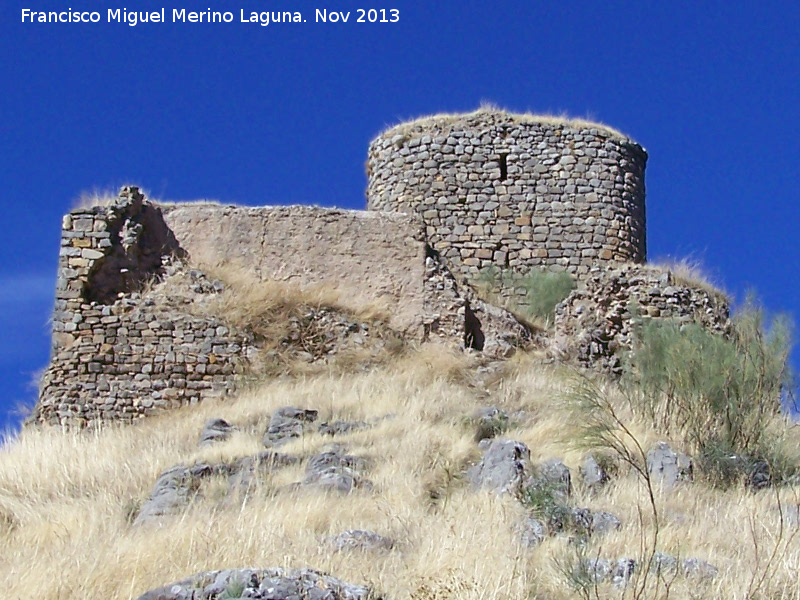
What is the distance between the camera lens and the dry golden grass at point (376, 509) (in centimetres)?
788

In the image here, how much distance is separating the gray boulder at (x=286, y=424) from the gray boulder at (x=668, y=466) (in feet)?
11.4

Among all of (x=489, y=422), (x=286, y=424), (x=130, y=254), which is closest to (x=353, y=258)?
(x=130, y=254)

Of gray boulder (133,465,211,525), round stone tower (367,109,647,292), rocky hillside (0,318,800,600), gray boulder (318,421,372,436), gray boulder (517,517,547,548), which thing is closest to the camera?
rocky hillside (0,318,800,600)

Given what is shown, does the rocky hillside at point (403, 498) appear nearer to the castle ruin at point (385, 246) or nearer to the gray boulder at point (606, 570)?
the gray boulder at point (606, 570)

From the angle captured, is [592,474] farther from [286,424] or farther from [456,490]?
[286,424]

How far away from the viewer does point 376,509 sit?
32.0 feet

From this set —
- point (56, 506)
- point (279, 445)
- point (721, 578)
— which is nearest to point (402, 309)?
point (279, 445)

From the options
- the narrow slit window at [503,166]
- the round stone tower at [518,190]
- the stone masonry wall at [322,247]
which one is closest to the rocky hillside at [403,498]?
the stone masonry wall at [322,247]

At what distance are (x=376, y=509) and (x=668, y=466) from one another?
3041 mm

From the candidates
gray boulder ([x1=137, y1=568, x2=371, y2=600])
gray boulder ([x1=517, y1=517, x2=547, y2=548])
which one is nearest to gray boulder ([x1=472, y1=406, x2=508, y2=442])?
gray boulder ([x1=517, y1=517, x2=547, y2=548])

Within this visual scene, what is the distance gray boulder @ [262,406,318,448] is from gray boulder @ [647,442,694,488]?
346cm

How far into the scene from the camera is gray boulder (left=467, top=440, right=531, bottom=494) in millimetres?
10555

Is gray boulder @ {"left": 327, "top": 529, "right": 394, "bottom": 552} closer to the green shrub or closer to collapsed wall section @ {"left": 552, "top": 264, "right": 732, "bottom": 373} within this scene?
the green shrub

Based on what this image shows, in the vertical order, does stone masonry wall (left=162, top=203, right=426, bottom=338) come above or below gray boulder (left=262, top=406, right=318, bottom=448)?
above
